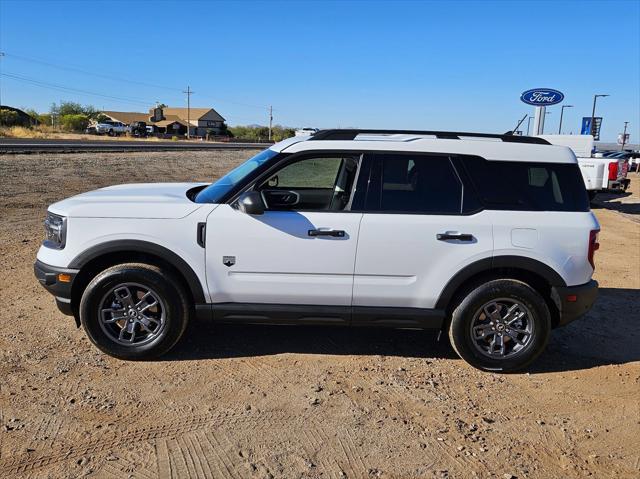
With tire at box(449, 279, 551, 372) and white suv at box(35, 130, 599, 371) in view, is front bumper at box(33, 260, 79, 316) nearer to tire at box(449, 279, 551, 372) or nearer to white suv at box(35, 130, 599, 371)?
white suv at box(35, 130, 599, 371)

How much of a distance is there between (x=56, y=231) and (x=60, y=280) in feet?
1.33

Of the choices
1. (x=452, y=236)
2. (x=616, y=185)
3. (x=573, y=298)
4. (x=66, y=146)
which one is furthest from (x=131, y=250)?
(x=66, y=146)

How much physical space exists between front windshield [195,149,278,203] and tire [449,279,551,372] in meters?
2.03

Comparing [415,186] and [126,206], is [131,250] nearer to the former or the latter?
[126,206]

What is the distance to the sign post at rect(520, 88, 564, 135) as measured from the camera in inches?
695

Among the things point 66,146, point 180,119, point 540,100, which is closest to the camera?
point 540,100

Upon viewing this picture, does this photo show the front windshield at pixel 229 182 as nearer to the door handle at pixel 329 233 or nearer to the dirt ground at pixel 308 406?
the door handle at pixel 329 233

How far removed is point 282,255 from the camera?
4.32m

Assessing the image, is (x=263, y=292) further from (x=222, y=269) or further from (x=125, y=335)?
(x=125, y=335)

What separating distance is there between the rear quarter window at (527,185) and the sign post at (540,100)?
46.9 ft

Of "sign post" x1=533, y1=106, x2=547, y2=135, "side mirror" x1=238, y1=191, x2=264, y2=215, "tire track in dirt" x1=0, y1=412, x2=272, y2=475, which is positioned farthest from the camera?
"sign post" x1=533, y1=106, x2=547, y2=135

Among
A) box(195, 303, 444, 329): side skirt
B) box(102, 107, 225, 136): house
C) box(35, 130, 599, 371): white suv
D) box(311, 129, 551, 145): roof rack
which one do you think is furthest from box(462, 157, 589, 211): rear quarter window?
box(102, 107, 225, 136): house

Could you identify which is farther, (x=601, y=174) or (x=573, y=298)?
(x=601, y=174)

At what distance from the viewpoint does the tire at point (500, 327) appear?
14.4 feet
